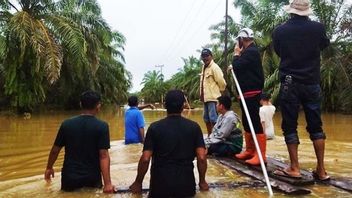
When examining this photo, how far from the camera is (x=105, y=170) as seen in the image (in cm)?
487

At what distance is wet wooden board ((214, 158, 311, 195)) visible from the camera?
4.48 meters

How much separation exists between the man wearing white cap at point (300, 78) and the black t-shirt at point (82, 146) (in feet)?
6.44

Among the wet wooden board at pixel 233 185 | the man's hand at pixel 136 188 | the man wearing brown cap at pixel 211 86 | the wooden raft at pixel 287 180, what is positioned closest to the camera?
the wooden raft at pixel 287 180

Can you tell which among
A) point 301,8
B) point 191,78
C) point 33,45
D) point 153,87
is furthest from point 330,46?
point 153,87

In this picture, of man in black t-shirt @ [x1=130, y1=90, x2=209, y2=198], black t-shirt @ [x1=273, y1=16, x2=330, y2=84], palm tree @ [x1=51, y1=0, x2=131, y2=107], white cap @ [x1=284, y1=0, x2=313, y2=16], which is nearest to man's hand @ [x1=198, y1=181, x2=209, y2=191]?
man in black t-shirt @ [x1=130, y1=90, x2=209, y2=198]

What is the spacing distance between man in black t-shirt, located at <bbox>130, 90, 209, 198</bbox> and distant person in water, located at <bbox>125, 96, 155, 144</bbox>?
4501mm

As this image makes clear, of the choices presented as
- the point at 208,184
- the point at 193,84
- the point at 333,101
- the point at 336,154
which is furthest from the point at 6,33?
the point at 193,84

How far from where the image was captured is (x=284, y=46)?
5.02 metres

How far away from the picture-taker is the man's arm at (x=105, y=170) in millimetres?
4754

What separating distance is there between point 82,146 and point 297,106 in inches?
92.2

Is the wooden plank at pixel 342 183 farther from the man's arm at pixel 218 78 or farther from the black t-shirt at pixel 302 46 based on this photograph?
the man's arm at pixel 218 78

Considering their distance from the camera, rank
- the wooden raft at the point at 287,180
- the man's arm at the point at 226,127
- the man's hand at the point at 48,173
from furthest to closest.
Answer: the man's arm at the point at 226,127
the man's hand at the point at 48,173
the wooden raft at the point at 287,180

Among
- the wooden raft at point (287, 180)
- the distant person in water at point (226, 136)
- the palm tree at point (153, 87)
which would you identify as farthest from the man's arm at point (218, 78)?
the palm tree at point (153, 87)

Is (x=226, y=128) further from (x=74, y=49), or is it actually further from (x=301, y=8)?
(x=74, y=49)
